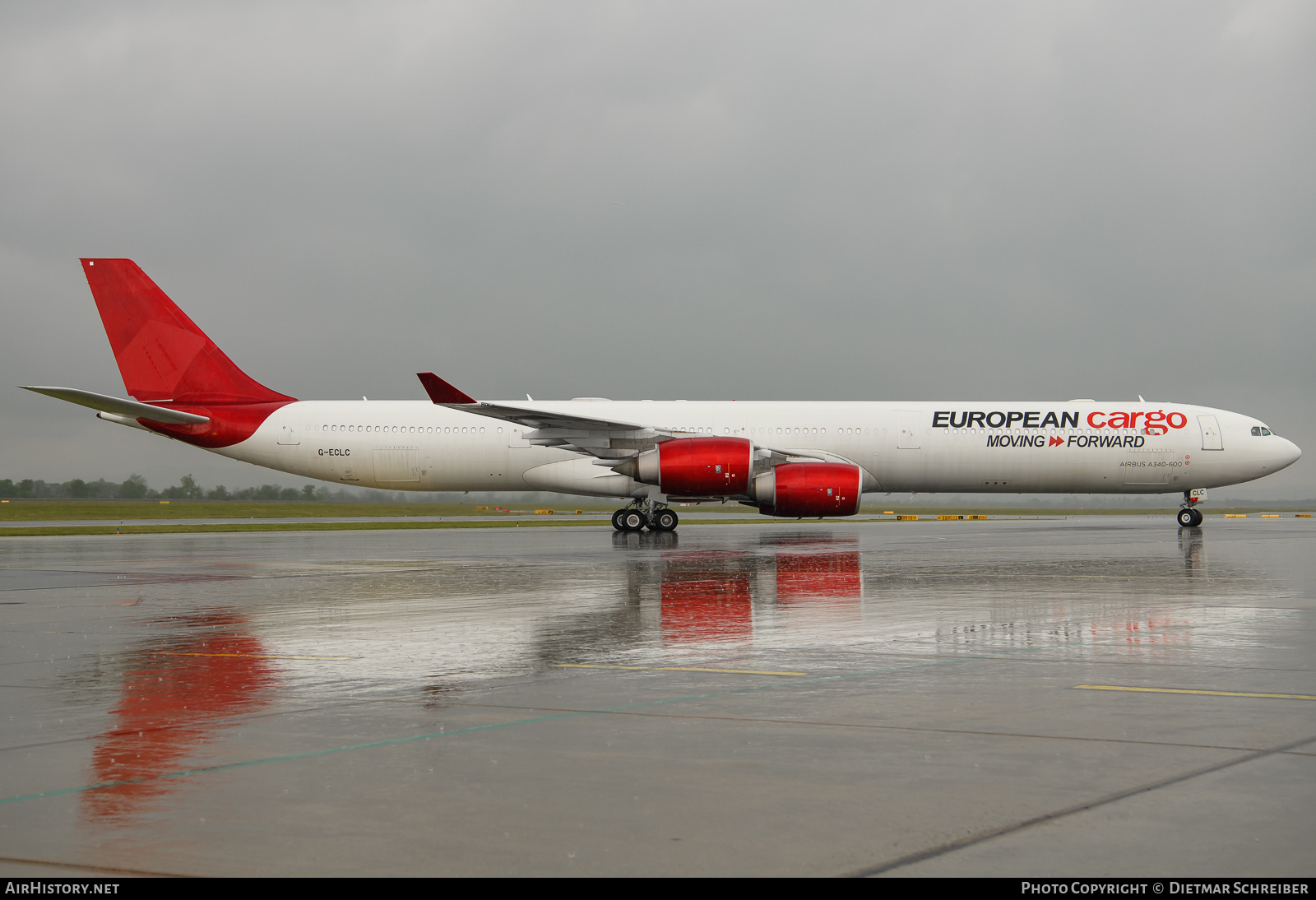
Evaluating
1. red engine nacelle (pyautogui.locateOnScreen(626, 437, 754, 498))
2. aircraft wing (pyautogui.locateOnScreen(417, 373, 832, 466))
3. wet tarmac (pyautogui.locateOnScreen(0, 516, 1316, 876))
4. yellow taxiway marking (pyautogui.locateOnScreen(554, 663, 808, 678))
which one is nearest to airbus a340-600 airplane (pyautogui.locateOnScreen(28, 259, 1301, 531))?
aircraft wing (pyautogui.locateOnScreen(417, 373, 832, 466))

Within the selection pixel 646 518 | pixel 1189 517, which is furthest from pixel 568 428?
pixel 1189 517

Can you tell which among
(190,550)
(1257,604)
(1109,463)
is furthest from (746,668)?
(1109,463)

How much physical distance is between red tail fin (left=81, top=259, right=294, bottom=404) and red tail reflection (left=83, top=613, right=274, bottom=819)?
24900 millimetres

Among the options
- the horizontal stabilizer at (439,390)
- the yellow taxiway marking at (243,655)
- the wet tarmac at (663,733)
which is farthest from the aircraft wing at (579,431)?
the yellow taxiway marking at (243,655)

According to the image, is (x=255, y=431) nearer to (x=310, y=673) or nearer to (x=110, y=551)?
(x=110, y=551)

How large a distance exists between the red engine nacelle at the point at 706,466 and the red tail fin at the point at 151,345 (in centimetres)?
1428

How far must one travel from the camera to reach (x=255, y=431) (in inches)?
1296

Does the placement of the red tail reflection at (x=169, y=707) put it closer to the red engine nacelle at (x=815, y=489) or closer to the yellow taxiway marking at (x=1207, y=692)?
the yellow taxiway marking at (x=1207, y=692)

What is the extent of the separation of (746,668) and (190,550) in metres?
19.6

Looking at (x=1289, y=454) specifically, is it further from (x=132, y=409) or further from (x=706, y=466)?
(x=132, y=409)

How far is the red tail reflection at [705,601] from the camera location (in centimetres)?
1019

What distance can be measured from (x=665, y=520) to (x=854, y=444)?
5.99 metres

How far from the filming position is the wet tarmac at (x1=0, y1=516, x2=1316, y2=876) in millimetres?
3945

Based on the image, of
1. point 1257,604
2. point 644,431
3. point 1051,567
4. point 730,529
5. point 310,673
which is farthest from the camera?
point 730,529
